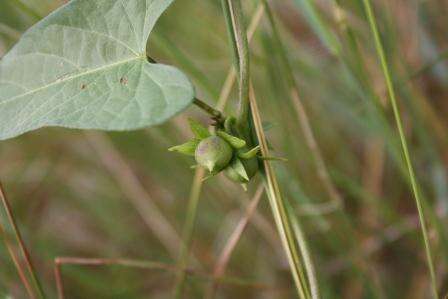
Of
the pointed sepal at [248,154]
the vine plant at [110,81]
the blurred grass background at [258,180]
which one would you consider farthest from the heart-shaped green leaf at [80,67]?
the blurred grass background at [258,180]

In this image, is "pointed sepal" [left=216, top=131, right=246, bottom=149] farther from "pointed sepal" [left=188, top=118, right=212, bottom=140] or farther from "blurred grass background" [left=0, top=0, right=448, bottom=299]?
"blurred grass background" [left=0, top=0, right=448, bottom=299]

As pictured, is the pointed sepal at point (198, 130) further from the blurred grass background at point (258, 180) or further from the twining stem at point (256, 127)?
the blurred grass background at point (258, 180)

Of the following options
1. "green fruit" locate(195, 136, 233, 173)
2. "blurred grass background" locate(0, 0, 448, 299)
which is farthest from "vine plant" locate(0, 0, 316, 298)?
"blurred grass background" locate(0, 0, 448, 299)

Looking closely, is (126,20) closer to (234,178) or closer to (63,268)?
(234,178)

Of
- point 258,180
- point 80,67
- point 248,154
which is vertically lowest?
point 258,180

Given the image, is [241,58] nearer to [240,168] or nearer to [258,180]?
[240,168]

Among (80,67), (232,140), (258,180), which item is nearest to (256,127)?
(232,140)
